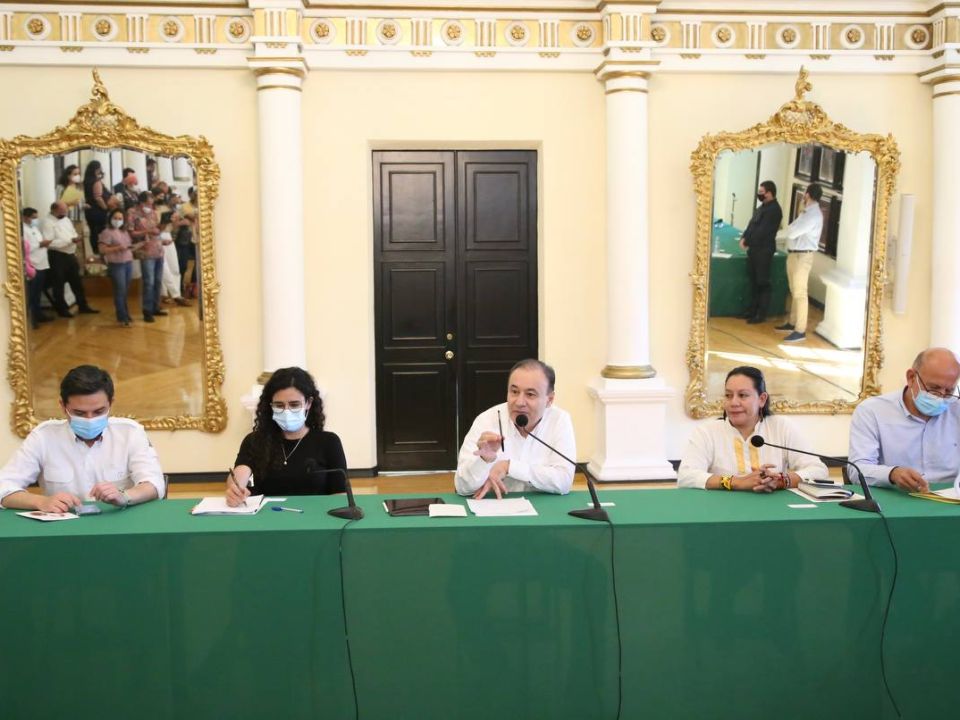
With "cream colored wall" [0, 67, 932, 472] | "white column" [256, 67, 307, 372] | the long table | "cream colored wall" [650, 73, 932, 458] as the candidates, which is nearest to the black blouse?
the long table

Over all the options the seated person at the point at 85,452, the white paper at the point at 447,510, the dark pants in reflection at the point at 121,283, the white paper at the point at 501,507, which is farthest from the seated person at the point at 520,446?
the dark pants in reflection at the point at 121,283

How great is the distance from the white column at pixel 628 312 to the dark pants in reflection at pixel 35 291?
449 centimetres

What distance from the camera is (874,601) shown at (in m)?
→ 3.50

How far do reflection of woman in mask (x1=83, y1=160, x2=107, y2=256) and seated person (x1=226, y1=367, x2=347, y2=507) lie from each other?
3921mm

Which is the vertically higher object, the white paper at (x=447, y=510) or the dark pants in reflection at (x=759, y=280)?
the dark pants in reflection at (x=759, y=280)

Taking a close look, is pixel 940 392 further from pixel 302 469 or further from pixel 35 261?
pixel 35 261

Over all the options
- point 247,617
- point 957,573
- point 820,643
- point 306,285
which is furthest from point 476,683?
point 306,285

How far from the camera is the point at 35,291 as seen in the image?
305 inches

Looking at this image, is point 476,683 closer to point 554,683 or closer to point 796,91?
point 554,683

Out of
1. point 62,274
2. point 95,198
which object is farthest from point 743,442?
point 62,274

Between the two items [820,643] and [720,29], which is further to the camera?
[720,29]

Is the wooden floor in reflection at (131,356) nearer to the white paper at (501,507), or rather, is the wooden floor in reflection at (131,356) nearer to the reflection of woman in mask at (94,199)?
the reflection of woman in mask at (94,199)

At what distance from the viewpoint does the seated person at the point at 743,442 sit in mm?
4469

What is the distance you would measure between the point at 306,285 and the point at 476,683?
5.14 meters
